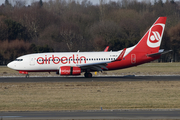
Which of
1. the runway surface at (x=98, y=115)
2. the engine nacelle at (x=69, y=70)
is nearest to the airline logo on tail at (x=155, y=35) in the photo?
the engine nacelle at (x=69, y=70)

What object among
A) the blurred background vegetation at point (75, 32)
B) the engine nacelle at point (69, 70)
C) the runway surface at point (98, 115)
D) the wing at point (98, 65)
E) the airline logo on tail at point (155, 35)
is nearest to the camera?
the runway surface at point (98, 115)

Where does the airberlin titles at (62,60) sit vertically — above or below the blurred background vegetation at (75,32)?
below

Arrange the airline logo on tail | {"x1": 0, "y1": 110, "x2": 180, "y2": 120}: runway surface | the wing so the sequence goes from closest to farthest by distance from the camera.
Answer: {"x1": 0, "y1": 110, "x2": 180, "y2": 120}: runway surface < the wing < the airline logo on tail

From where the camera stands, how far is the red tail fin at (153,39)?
124 ft

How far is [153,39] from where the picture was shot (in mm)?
38219

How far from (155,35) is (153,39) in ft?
1.86

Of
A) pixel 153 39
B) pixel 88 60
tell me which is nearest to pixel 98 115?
pixel 88 60

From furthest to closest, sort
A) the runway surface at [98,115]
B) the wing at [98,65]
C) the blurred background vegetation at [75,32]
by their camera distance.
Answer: the blurred background vegetation at [75,32], the wing at [98,65], the runway surface at [98,115]

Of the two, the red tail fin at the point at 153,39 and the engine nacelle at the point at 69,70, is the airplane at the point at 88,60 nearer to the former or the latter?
the red tail fin at the point at 153,39

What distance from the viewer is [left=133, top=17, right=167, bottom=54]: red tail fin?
37.9 m

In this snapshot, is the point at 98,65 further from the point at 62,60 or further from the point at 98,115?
the point at 98,115

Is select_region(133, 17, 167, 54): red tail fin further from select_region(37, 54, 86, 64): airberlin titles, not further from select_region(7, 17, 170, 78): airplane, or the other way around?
select_region(37, 54, 86, 64): airberlin titles

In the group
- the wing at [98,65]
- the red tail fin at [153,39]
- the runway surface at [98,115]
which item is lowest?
the runway surface at [98,115]

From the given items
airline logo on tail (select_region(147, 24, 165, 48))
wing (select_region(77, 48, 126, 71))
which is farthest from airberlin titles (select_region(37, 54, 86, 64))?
airline logo on tail (select_region(147, 24, 165, 48))
